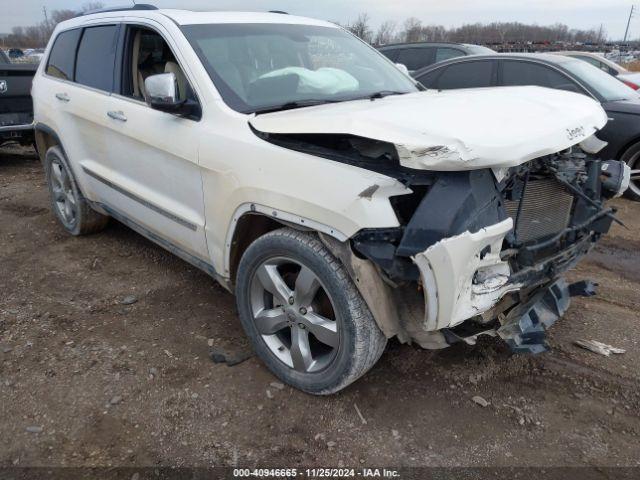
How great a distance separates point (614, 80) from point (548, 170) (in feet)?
17.3

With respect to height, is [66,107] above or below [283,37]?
below

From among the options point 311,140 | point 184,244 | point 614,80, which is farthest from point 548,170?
point 614,80

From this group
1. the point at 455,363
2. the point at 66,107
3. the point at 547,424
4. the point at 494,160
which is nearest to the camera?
the point at 494,160

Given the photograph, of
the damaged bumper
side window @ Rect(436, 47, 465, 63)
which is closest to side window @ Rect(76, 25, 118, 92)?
the damaged bumper

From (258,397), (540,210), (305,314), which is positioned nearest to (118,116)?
(305,314)

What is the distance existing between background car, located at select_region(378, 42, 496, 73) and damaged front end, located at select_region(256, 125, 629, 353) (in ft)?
22.2

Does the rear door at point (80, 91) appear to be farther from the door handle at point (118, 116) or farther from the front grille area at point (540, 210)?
the front grille area at point (540, 210)

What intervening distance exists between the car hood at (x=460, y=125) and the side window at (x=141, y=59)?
1.19 metres

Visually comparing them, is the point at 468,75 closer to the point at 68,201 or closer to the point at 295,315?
the point at 68,201

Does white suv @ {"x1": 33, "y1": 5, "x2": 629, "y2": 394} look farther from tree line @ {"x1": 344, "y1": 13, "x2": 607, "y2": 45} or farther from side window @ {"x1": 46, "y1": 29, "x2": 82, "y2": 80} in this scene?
tree line @ {"x1": 344, "y1": 13, "x2": 607, "y2": 45}

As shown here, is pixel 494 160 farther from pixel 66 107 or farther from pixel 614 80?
pixel 614 80

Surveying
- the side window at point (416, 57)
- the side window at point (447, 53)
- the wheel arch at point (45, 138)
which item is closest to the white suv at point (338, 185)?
the wheel arch at point (45, 138)

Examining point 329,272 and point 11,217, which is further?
point 11,217

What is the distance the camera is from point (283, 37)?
345 cm
